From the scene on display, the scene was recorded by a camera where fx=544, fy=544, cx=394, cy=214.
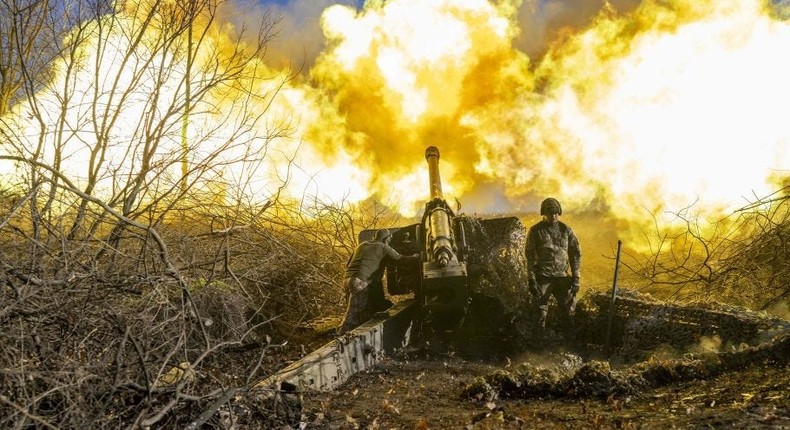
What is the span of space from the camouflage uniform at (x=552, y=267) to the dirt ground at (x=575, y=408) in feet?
10.4

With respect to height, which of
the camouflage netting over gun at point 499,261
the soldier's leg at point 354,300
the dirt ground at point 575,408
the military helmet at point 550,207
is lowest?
the dirt ground at point 575,408

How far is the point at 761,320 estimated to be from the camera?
6277 millimetres

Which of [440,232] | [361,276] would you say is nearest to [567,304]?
[440,232]

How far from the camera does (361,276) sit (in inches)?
336

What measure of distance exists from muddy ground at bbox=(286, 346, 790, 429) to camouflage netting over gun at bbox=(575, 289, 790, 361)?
1318 mm

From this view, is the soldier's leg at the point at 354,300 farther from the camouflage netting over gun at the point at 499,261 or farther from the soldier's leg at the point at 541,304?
the soldier's leg at the point at 541,304

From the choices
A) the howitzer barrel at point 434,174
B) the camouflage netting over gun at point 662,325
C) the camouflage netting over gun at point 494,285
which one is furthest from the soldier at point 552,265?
the howitzer barrel at point 434,174

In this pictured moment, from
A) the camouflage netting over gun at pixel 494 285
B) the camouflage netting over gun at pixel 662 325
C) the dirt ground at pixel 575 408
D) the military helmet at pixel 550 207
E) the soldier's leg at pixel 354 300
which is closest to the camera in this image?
the dirt ground at pixel 575 408

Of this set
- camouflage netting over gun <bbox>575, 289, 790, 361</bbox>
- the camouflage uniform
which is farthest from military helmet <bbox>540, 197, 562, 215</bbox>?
camouflage netting over gun <bbox>575, 289, 790, 361</bbox>

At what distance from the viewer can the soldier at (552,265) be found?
876 centimetres

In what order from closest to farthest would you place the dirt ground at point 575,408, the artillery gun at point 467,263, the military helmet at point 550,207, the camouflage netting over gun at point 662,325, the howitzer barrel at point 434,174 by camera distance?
the dirt ground at point 575,408
the camouflage netting over gun at point 662,325
the artillery gun at point 467,263
the military helmet at point 550,207
the howitzer barrel at point 434,174

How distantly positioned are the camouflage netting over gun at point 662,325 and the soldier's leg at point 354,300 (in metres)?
3.50

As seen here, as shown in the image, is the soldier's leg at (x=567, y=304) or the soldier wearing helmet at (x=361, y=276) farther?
the soldier's leg at (x=567, y=304)

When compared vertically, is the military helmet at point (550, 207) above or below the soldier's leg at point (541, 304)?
above
